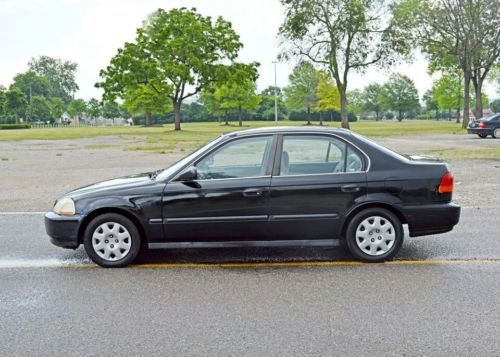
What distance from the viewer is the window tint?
5402mm

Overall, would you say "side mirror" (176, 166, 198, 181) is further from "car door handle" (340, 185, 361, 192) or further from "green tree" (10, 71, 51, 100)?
Result: "green tree" (10, 71, 51, 100)

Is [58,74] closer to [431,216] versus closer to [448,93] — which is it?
[448,93]

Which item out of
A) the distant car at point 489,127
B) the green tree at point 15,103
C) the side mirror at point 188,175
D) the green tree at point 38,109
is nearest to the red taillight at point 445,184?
the side mirror at point 188,175

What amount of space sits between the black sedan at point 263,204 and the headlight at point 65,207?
0.01m

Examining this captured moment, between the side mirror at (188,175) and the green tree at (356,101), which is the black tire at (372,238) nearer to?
the side mirror at (188,175)

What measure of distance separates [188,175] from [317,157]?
148 cm

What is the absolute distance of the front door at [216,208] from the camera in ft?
17.1

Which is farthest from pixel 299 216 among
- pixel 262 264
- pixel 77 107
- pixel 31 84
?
pixel 31 84

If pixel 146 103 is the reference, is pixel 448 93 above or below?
above

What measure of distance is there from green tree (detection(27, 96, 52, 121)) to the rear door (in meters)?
108

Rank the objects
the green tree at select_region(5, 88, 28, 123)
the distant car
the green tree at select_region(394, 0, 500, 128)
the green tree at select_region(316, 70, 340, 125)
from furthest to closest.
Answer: the green tree at select_region(5, 88, 28, 123)
the green tree at select_region(316, 70, 340, 125)
the green tree at select_region(394, 0, 500, 128)
the distant car

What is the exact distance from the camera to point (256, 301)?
14.0ft

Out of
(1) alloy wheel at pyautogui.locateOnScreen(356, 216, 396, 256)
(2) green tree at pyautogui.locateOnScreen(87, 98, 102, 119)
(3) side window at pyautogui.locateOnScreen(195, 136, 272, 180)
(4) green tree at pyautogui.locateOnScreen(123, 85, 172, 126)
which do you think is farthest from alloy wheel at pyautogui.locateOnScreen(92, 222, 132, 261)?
(2) green tree at pyautogui.locateOnScreen(87, 98, 102, 119)

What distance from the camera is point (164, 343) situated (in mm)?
3451
